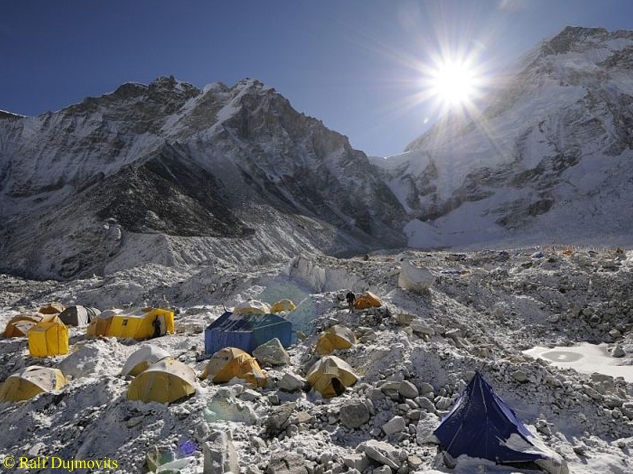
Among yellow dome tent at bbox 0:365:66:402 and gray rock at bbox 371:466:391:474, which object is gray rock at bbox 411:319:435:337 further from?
yellow dome tent at bbox 0:365:66:402

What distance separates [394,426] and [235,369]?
3.99 meters

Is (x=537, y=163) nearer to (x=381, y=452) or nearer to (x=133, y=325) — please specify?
(x=133, y=325)

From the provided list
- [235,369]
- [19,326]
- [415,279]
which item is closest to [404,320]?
[415,279]

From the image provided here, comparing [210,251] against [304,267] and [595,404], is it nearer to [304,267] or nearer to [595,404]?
[304,267]

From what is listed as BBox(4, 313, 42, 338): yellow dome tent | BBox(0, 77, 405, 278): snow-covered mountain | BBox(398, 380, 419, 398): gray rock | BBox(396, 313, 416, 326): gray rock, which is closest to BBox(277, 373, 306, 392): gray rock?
BBox(398, 380, 419, 398): gray rock

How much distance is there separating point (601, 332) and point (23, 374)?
786 inches

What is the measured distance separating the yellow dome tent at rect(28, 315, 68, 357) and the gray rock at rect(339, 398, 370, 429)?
11.7 metres

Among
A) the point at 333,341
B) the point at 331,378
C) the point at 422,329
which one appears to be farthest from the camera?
the point at 422,329

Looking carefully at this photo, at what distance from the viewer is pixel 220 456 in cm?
610

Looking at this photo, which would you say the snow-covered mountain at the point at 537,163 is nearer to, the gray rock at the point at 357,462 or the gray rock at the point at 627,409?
the gray rock at the point at 627,409

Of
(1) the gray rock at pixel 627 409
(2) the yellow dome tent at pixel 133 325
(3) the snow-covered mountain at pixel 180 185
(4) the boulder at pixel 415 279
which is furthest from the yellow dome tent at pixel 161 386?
(3) the snow-covered mountain at pixel 180 185

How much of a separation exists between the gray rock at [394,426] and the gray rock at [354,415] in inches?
15.9

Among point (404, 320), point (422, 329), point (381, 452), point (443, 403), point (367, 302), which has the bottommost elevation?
point (381, 452)

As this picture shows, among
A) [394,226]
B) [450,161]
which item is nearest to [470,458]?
[394,226]
